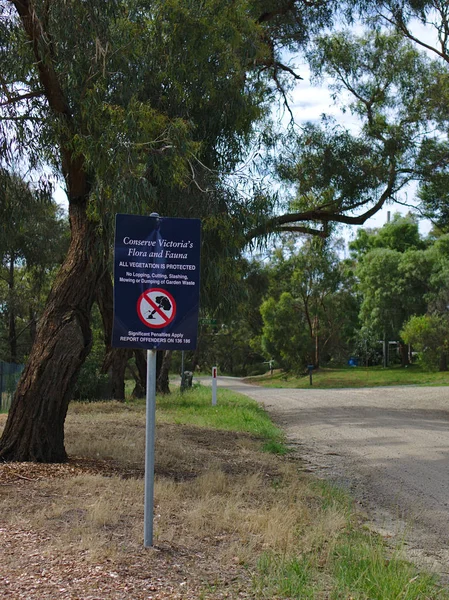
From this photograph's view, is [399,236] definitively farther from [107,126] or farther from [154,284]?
[154,284]

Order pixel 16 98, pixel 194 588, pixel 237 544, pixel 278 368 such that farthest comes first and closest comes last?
1. pixel 278 368
2. pixel 16 98
3. pixel 237 544
4. pixel 194 588

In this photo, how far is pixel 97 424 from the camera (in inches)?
554

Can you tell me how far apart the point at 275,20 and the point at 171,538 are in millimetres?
14636

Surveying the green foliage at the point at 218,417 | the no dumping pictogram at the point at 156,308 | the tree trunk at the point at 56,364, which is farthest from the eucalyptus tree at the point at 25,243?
the no dumping pictogram at the point at 156,308

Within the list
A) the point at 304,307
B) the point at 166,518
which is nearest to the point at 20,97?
the point at 166,518

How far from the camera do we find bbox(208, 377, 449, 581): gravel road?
22.9ft

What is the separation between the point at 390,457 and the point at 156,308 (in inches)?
268

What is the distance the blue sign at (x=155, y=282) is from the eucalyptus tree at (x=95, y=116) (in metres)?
3.14

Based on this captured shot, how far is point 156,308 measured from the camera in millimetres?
5762

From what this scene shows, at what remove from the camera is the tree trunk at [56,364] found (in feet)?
30.3

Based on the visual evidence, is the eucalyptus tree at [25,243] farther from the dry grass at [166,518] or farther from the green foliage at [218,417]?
the green foliage at [218,417]

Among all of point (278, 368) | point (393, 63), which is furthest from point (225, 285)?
point (278, 368)

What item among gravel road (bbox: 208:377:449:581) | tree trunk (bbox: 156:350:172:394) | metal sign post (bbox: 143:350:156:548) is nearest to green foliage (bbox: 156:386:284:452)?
gravel road (bbox: 208:377:449:581)

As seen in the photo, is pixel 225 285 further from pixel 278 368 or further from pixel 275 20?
pixel 278 368
